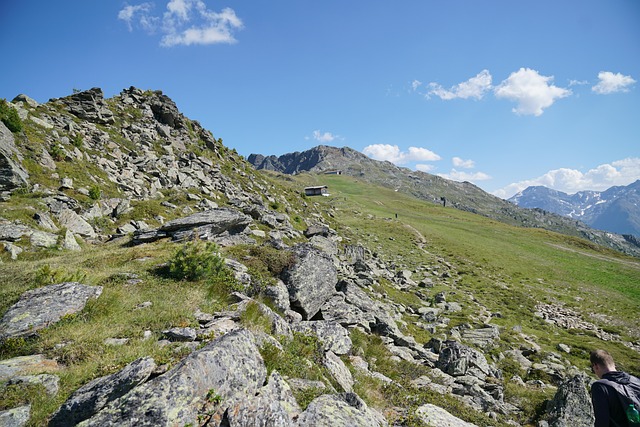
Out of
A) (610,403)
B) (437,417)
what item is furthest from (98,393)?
(610,403)

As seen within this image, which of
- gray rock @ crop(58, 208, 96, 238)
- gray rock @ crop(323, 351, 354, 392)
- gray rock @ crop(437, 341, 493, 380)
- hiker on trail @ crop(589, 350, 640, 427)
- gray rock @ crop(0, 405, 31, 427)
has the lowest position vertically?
gray rock @ crop(437, 341, 493, 380)

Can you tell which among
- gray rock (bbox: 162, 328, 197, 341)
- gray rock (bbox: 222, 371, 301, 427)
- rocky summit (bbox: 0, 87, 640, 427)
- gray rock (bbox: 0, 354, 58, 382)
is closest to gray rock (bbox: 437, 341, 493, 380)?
rocky summit (bbox: 0, 87, 640, 427)

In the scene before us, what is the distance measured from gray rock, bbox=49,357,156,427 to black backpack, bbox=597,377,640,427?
10.8 metres

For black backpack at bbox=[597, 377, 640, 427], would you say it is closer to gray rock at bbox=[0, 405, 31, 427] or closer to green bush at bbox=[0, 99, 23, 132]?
gray rock at bbox=[0, 405, 31, 427]

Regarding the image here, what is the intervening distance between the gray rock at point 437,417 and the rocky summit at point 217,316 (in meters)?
0.08

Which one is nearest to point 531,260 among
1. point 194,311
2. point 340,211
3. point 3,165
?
point 340,211

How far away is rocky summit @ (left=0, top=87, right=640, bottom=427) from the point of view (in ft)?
22.6

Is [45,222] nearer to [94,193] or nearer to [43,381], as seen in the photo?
[94,193]

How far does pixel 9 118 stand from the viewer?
85.8 feet

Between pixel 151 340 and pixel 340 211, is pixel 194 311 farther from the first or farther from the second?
pixel 340 211

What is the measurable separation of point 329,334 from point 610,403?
9457 millimetres

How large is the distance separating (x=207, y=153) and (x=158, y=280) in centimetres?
3792

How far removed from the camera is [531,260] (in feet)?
185

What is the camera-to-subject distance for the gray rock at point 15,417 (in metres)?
5.72
